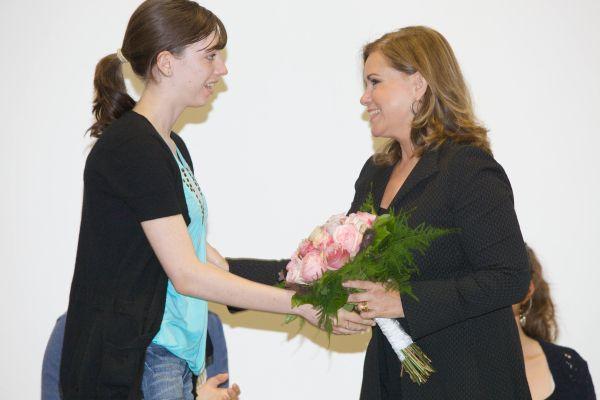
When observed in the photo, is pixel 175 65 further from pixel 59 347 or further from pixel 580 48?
pixel 580 48

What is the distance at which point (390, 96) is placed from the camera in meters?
2.53

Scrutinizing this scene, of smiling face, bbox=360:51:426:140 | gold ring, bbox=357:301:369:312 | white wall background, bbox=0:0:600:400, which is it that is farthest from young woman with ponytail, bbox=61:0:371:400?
white wall background, bbox=0:0:600:400

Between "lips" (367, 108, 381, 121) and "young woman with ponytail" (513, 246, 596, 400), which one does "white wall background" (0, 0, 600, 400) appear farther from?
"lips" (367, 108, 381, 121)

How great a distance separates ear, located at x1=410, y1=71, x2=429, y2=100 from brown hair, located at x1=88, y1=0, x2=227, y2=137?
0.67 meters

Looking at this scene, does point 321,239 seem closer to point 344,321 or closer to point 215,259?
point 344,321

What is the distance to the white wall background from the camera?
3605mm

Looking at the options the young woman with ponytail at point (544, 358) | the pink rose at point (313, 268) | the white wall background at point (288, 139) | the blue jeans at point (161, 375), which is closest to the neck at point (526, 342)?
the young woman with ponytail at point (544, 358)

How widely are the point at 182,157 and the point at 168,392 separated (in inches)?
26.7

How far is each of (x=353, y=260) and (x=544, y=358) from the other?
59.5 inches

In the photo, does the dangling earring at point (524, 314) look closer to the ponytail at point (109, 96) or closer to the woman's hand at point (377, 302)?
the woman's hand at point (377, 302)

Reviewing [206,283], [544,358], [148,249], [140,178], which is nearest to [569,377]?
[544,358]

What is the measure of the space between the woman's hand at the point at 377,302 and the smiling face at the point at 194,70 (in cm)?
74

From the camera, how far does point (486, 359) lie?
2.24 meters

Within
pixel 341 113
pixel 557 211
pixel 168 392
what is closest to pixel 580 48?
pixel 557 211
